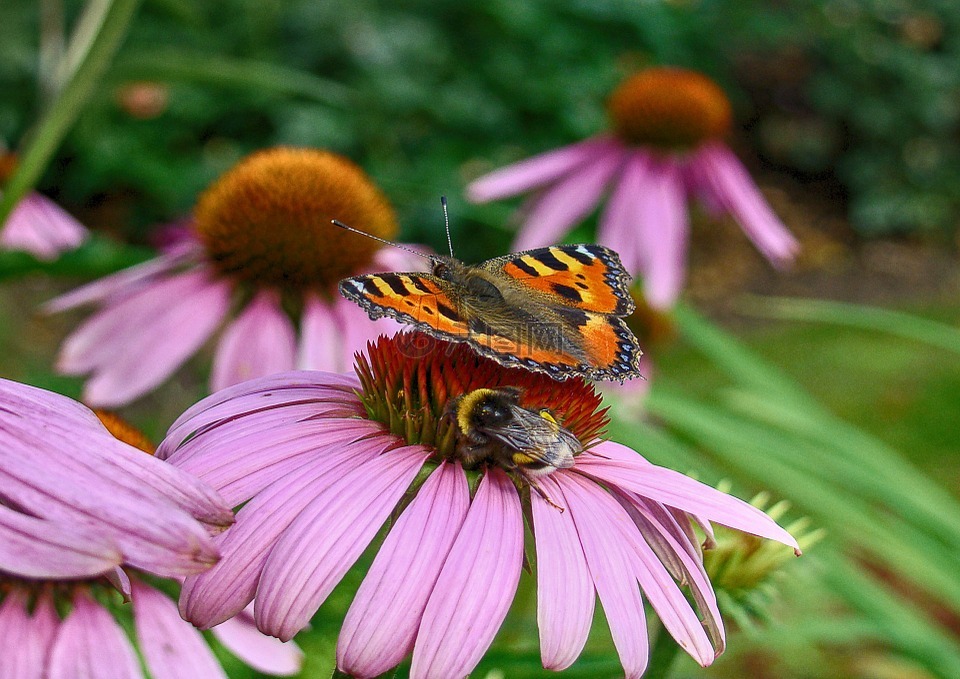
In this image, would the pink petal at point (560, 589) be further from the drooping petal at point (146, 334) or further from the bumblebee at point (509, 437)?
the drooping petal at point (146, 334)

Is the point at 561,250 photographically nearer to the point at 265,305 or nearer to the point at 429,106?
the point at 265,305

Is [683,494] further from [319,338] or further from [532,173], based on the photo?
[532,173]

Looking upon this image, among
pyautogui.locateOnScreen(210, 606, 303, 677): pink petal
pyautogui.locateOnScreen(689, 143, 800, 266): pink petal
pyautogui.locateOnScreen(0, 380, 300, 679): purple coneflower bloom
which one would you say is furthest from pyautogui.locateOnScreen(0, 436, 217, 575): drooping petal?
pyautogui.locateOnScreen(689, 143, 800, 266): pink petal

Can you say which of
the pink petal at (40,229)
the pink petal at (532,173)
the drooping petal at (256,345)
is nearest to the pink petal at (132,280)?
the drooping petal at (256,345)

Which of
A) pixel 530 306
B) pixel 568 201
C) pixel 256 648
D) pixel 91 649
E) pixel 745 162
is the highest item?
pixel 745 162

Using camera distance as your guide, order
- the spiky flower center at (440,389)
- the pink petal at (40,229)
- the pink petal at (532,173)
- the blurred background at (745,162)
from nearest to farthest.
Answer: the spiky flower center at (440,389) < the blurred background at (745,162) < the pink petal at (40,229) < the pink petal at (532,173)

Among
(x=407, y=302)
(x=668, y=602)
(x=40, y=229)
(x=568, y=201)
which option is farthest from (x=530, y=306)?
(x=40, y=229)
